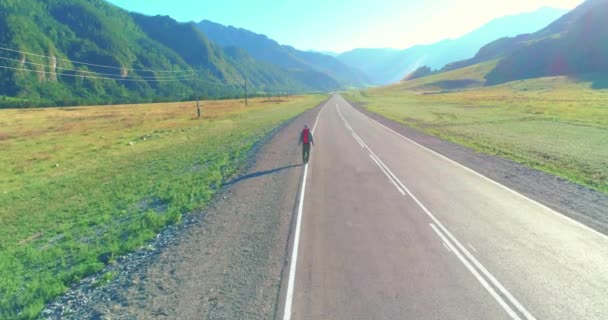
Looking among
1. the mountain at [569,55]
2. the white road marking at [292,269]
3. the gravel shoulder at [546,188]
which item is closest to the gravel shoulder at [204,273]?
the white road marking at [292,269]

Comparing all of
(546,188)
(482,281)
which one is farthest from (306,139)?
(482,281)

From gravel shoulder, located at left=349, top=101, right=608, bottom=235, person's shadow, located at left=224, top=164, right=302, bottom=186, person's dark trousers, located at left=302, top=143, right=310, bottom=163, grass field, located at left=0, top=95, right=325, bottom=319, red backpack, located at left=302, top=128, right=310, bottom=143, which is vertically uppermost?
red backpack, located at left=302, top=128, right=310, bottom=143

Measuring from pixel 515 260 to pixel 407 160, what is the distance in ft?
35.4

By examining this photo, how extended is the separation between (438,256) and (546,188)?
8.41 meters

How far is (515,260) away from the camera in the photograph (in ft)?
24.4

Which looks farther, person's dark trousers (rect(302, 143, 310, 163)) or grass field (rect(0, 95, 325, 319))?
person's dark trousers (rect(302, 143, 310, 163))

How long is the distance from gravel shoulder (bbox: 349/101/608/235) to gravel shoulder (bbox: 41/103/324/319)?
888 cm

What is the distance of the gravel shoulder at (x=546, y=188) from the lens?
10.1 meters

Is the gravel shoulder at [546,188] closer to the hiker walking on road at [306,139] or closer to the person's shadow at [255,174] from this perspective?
the hiker walking on road at [306,139]

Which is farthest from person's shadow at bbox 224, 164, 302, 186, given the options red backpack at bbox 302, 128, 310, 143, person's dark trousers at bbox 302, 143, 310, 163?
red backpack at bbox 302, 128, 310, 143

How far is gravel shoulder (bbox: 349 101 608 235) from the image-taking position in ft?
33.1

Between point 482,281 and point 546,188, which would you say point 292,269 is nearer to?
point 482,281

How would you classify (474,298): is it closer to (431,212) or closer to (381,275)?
(381,275)

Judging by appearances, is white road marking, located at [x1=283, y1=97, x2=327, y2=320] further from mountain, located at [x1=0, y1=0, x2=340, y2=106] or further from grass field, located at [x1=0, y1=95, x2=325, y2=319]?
mountain, located at [x1=0, y1=0, x2=340, y2=106]
